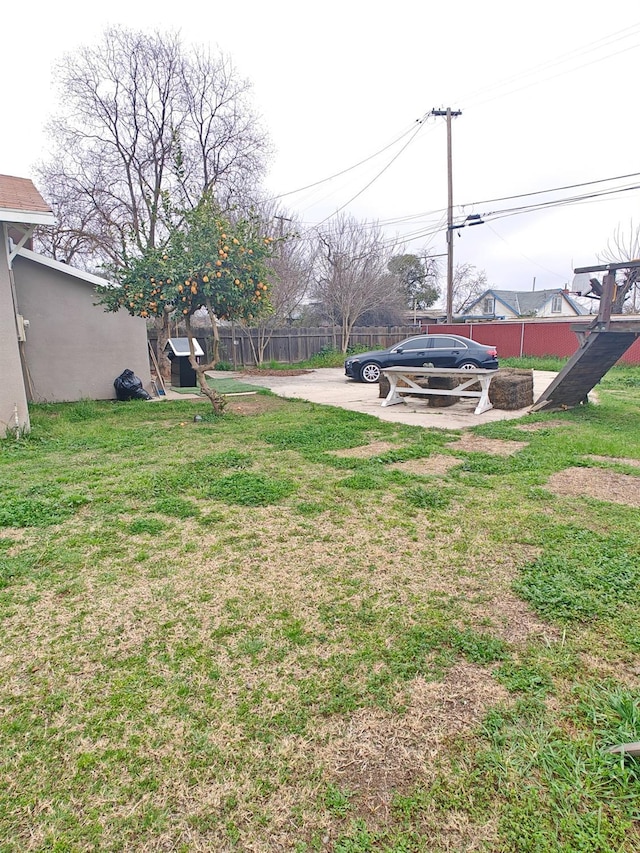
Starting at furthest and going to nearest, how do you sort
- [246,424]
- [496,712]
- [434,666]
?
[246,424], [434,666], [496,712]

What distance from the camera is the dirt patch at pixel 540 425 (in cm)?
693

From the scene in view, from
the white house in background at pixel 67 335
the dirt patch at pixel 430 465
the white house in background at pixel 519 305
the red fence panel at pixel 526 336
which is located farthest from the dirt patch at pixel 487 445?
the white house in background at pixel 519 305

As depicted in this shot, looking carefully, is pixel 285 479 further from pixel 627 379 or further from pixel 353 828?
pixel 627 379

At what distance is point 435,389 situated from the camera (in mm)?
9461

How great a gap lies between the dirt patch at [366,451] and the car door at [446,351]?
640 cm

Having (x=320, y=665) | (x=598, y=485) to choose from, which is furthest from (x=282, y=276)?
(x=320, y=665)

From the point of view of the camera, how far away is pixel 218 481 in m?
4.51

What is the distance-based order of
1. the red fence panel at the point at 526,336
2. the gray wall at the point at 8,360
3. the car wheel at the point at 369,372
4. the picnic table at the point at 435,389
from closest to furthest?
the gray wall at the point at 8,360 < the picnic table at the point at 435,389 < the car wheel at the point at 369,372 < the red fence panel at the point at 526,336

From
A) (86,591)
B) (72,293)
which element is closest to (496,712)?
(86,591)

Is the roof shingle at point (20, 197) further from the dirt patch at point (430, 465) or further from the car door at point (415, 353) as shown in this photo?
the car door at point (415, 353)

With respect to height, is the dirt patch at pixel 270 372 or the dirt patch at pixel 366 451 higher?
the dirt patch at pixel 270 372

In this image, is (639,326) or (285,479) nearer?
(285,479)

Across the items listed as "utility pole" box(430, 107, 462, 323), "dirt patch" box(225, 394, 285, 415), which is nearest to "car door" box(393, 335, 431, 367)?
"dirt patch" box(225, 394, 285, 415)

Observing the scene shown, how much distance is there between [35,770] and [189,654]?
674mm
